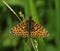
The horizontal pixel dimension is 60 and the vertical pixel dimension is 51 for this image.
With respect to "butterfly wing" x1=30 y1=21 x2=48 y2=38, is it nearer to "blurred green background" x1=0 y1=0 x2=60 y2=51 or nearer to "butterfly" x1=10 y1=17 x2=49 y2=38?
"butterfly" x1=10 y1=17 x2=49 y2=38

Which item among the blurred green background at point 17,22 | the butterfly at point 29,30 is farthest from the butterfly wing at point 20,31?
the blurred green background at point 17,22

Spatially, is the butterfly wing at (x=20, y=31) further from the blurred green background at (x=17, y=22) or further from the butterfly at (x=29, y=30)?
the blurred green background at (x=17, y=22)

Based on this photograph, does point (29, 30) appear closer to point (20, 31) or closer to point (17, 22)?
point (20, 31)

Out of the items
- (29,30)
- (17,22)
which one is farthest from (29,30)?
(17,22)

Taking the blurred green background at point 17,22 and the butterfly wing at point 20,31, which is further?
the blurred green background at point 17,22

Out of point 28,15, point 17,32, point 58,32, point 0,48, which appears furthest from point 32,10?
point 0,48

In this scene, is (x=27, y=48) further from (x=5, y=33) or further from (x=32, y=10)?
(x=5, y=33)

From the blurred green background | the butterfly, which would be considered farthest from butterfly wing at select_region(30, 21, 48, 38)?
the blurred green background

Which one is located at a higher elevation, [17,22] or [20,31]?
[17,22]

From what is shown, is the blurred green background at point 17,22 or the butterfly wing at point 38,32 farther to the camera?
the blurred green background at point 17,22

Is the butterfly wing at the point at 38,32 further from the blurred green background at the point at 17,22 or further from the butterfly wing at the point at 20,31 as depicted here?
the blurred green background at the point at 17,22
